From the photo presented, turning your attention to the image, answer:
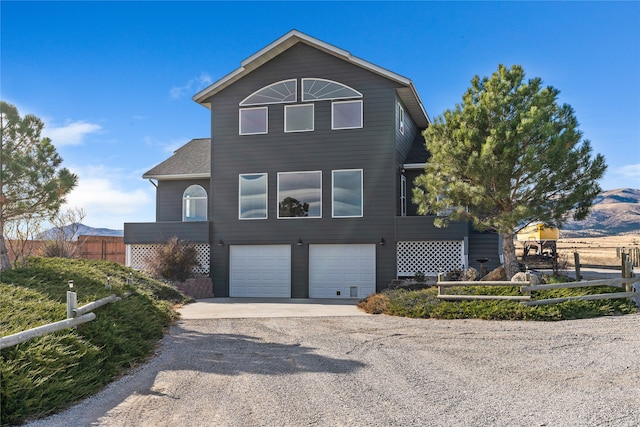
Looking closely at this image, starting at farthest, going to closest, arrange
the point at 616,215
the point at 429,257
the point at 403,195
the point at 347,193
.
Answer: the point at 616,215, the point at 403,195, the point at 347,193, the point at 429,257

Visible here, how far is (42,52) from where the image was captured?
13914 millimetres

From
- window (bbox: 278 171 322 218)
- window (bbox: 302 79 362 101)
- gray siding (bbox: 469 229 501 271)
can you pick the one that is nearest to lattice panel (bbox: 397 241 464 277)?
gray siding (bbox: 469 229 501 271)

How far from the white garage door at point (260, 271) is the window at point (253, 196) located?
3.84 feet

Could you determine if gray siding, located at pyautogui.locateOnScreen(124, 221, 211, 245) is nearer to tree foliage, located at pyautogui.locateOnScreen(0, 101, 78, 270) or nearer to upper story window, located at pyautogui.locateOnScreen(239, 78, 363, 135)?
upper story window, located at pyautogui.locateOnScreen(239, 78, 363, 135)

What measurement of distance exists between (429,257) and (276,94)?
771 centimetres

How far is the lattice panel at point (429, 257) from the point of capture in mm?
16859

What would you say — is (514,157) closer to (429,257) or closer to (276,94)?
(429,257)

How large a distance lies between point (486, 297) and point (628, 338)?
330cm

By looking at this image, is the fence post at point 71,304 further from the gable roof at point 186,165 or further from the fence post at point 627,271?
the gable roof at point 186,165

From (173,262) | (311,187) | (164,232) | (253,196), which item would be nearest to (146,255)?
(164,232)

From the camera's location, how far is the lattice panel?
16.9 meters

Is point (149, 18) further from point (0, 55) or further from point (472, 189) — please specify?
point (472, 189)

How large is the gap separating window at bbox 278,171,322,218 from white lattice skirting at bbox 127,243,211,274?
312cm

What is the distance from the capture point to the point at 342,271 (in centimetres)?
1780
